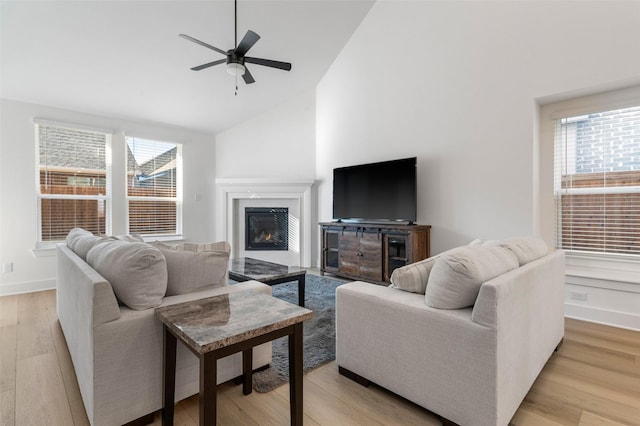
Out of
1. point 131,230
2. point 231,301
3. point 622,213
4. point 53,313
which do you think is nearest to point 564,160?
point 622,213

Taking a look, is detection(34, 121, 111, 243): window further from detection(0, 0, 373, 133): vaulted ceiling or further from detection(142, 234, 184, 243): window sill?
detection(142, 234, 184, 243): window sill

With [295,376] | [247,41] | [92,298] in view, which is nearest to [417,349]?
[295,376]

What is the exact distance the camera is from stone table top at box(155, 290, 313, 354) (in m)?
1.17

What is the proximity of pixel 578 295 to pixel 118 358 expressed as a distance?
3.79 m

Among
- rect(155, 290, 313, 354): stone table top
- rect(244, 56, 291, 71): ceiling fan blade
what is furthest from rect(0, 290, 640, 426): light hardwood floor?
rect(244, 56, 291, 71): ceiling fan blade

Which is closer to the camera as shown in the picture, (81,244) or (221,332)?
→ (221,332)

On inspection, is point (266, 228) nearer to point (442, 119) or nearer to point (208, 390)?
point (442, 119)

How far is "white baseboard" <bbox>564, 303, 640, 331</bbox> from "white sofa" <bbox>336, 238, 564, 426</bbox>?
1424 mm

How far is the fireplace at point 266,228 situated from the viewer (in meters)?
5.61

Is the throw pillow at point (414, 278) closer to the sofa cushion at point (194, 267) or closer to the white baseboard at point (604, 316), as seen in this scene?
the sofa cushion at point (194, 267)

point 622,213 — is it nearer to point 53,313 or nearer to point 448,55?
point 448,55

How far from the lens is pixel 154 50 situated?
11.9 feet

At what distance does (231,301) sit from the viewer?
1582 mm

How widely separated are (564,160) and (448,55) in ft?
5.85
